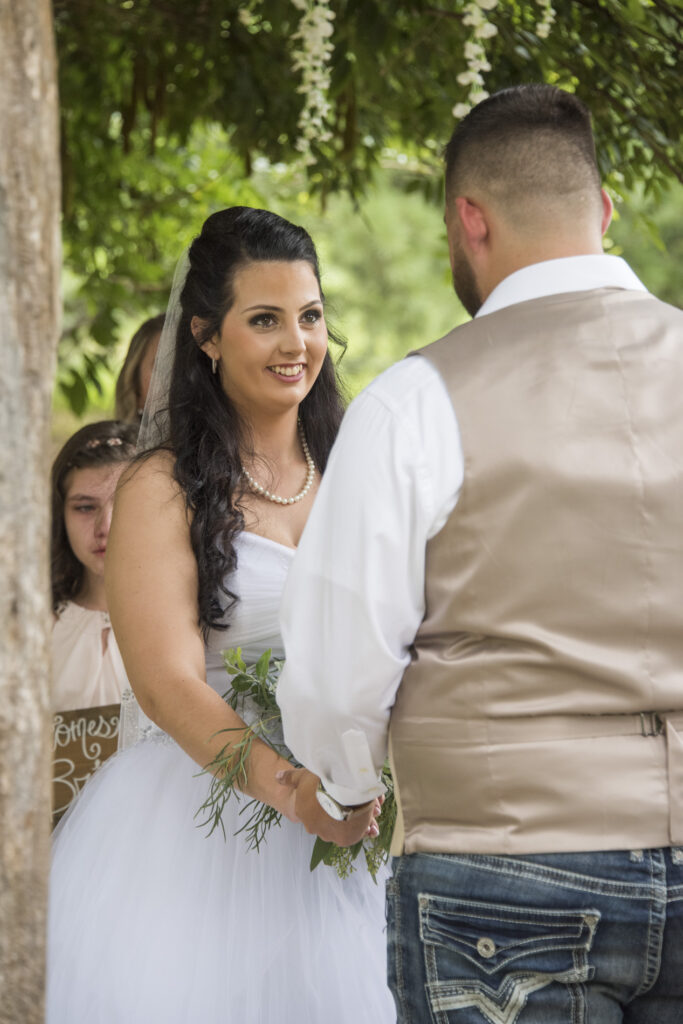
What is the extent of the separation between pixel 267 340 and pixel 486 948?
164 centimetres

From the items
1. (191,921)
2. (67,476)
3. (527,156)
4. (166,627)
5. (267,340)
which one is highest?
(527,156)

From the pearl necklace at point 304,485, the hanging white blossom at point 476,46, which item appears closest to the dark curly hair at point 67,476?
the pearl necklace at point 304,485

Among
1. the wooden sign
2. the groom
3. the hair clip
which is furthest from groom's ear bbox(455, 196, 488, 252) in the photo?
the hair clip

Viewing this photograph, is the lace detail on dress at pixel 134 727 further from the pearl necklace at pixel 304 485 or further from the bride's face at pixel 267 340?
the bride's face at pixel 267 340

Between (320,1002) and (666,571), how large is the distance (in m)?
1.34

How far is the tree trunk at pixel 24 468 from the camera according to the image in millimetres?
1586

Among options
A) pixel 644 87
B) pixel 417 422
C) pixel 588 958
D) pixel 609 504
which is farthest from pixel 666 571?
pixel 644 87

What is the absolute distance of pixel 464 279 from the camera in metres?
2.05

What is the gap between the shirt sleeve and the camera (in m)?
1.80

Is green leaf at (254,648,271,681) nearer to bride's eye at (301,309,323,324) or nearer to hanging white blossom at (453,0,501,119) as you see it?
bride's eye at (301,309,323,324)

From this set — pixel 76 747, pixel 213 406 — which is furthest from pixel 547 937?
pixel 76 747

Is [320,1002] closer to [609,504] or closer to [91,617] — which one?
[609,504]

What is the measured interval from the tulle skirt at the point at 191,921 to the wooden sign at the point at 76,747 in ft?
2.09

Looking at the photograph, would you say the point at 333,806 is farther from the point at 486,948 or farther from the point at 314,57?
the point at 314,57
